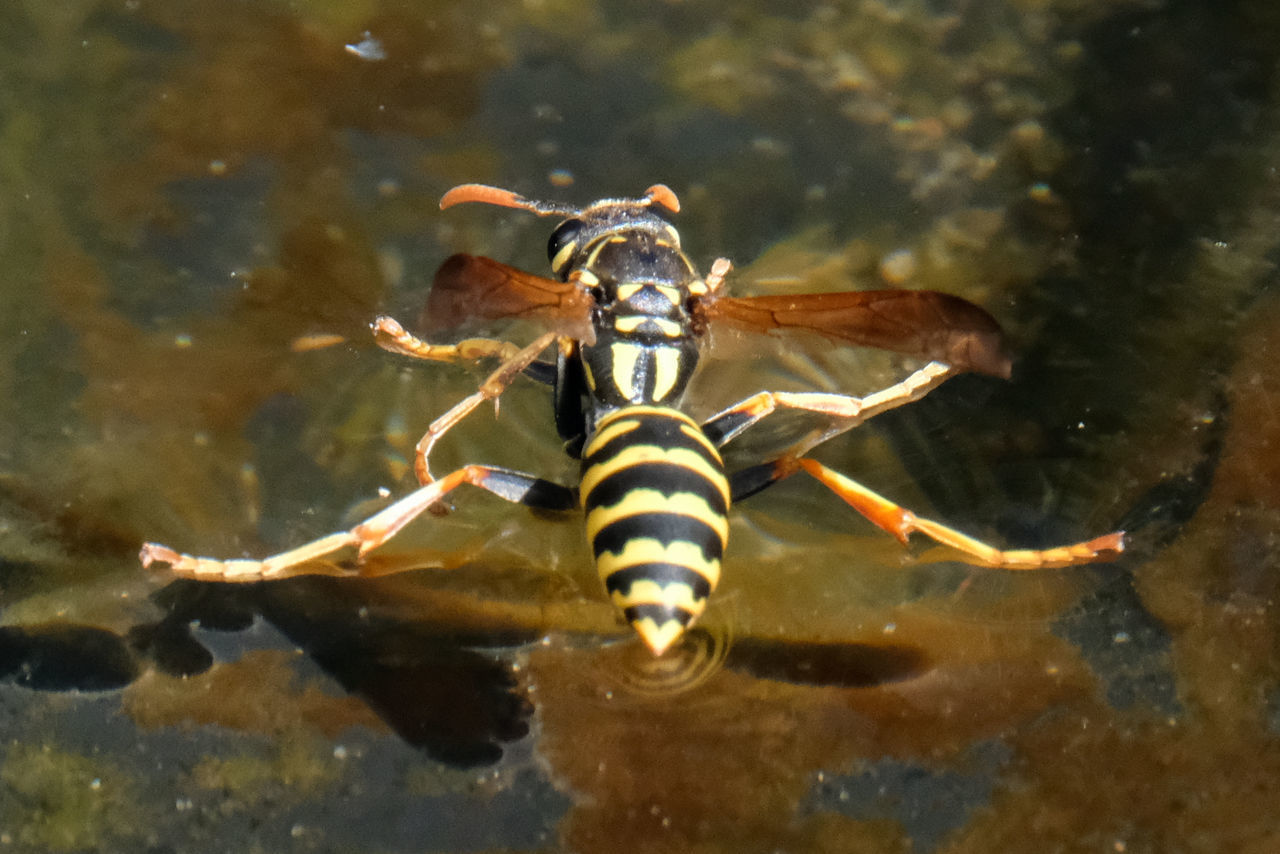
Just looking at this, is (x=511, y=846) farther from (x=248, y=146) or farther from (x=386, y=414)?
(x=248, y=146)

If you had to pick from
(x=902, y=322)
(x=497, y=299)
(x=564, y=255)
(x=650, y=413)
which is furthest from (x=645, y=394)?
(x=902, y=322)

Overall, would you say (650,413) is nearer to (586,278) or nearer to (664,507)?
(664,507)

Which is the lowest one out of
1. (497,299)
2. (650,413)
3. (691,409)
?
(691,409)

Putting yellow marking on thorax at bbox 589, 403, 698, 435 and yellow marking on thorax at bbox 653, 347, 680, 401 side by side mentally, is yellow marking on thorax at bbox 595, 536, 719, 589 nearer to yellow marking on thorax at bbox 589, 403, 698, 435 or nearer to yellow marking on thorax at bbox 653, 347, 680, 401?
yellow marking on thorax at bbox 589, 403, 698, 435

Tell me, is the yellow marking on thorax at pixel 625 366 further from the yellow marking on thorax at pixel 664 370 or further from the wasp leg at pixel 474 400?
the wasp leg at pixel 474 400

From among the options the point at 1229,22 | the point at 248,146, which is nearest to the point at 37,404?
the point at 248,146

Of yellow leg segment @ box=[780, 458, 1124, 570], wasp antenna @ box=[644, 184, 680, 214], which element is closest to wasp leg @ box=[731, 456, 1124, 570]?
yellow leg segment @ box=[780, 458, 1124, 570]

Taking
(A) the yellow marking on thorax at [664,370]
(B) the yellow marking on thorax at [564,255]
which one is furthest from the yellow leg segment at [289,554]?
(B) the yellow marking on thorax at [564,255]
